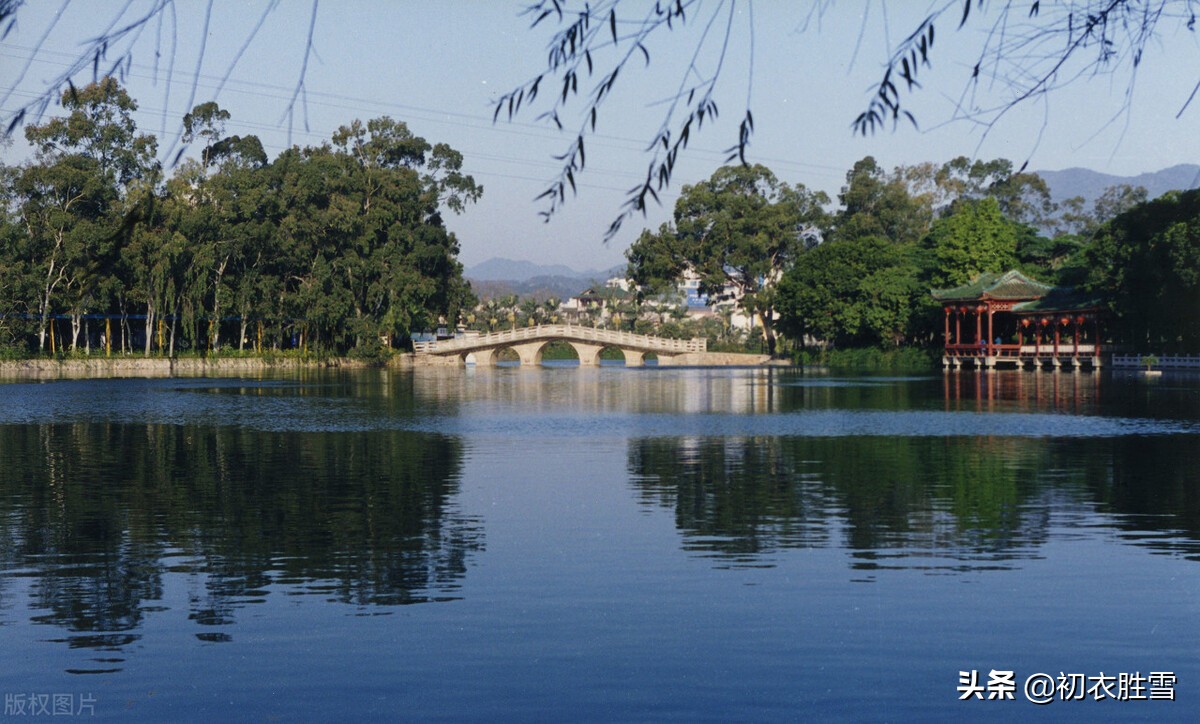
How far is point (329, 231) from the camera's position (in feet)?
250

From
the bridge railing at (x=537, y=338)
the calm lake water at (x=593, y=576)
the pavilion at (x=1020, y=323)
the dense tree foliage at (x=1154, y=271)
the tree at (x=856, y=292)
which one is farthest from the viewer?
the bridge railing at (x=537, y=338)

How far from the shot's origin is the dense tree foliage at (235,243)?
64.4 metres

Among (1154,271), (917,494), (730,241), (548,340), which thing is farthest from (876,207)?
(917,494)

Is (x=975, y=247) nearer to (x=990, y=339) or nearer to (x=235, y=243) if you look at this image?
(x=990, y=339)

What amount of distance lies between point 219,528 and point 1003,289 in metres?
60.0

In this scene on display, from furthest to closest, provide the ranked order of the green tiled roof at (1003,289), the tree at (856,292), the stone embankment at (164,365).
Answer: the tree at (856,292) < the green tiled roof at (1003,289) < the stone embankment at (164,365)

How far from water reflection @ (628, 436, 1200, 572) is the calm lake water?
0.09m

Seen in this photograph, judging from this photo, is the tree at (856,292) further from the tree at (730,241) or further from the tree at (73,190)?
the tree at (73,190)

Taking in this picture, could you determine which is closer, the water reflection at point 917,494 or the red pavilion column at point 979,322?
the water reflection at point 917,494

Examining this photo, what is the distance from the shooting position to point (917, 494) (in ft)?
59.1

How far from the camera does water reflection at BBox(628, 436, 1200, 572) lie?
1366 cm

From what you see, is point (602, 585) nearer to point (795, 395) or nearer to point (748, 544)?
point (748, 544)

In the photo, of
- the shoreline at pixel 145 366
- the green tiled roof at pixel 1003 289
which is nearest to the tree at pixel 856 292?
the green tiled roof at pixel 1003 289

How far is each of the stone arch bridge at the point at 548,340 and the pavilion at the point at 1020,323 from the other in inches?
829
